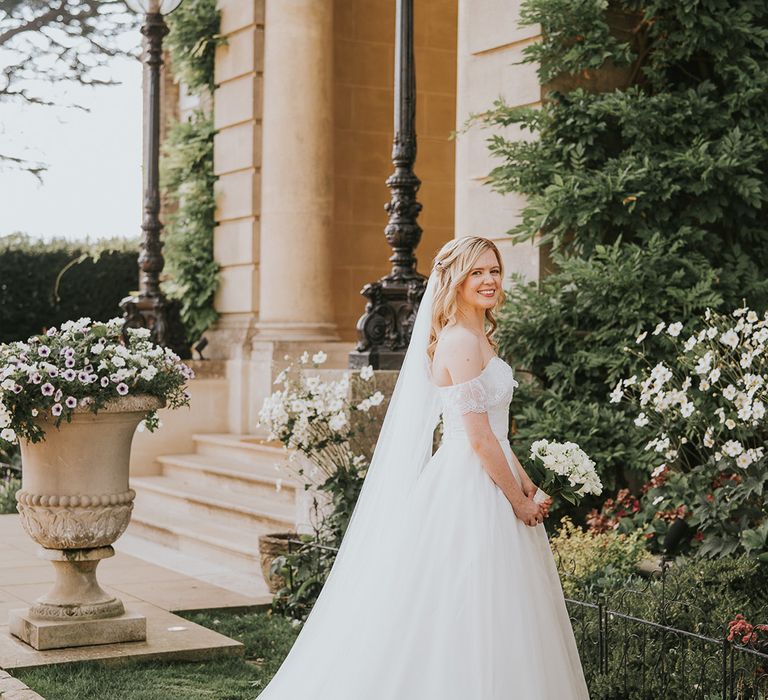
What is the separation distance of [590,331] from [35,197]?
1506 centimetres

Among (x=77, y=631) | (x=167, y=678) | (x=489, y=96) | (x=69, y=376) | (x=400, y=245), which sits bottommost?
(x=167, y=678)

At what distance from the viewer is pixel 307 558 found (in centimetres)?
734

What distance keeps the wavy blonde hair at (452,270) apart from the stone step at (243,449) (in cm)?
537

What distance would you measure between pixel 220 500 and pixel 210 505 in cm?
11

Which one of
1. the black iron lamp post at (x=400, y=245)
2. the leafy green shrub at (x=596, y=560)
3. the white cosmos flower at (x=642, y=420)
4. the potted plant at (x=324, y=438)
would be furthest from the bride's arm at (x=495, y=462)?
the black iron lamp post at (x=400, y=245)

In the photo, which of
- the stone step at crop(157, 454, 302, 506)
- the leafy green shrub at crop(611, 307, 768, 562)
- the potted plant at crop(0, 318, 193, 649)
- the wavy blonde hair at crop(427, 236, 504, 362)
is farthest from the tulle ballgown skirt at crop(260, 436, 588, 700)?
the stone step at crop(157, 454, 302, 506)

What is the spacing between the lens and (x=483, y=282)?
4.55 meters

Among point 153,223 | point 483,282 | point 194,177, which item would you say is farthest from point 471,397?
point 194,177

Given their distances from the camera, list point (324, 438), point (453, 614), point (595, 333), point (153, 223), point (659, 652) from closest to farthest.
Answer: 1. point (453, 614)
2. point (659, 652)
3. point (324, 438)
4. point (595, 333)
5. point (153, 223)

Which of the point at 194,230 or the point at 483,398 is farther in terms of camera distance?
A: the point at 194,230

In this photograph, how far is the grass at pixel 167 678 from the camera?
222 inches

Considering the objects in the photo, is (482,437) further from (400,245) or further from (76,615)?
(400,245)

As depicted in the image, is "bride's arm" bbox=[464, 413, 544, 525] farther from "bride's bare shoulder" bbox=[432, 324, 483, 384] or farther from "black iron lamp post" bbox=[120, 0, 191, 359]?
"black iron lamp post" bbox=[120, 0, 191, 359]

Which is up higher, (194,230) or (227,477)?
(194,230)
